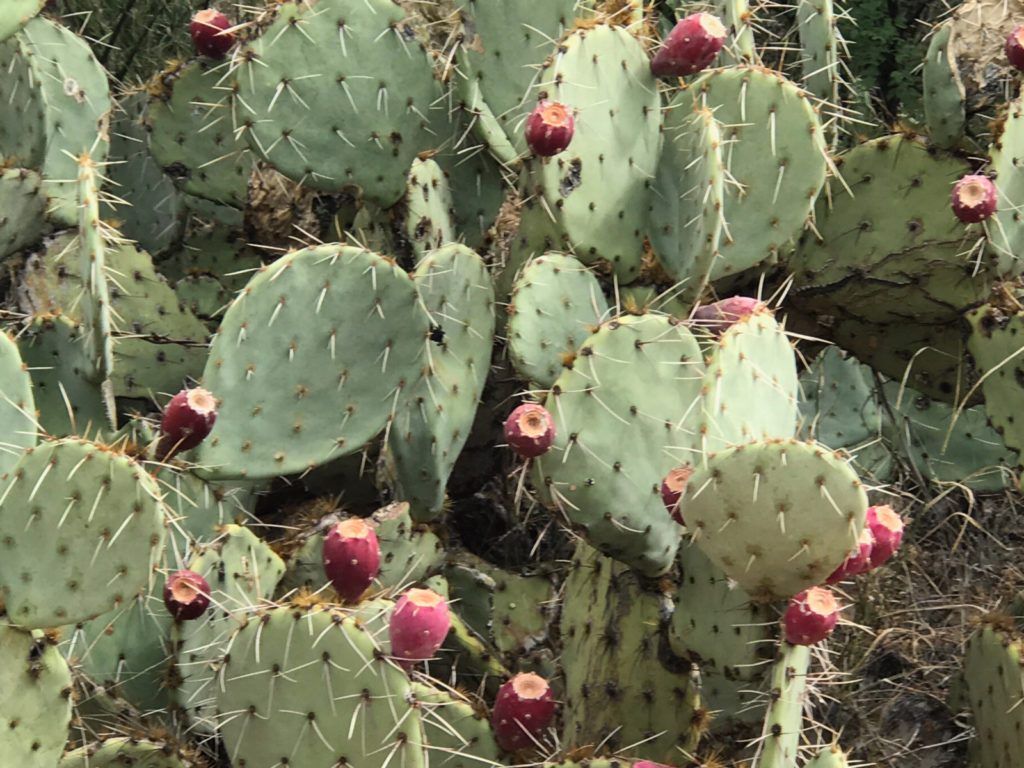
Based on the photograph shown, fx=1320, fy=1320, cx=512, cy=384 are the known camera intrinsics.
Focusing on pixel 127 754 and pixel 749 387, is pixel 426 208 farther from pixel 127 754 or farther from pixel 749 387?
pixel 127 754

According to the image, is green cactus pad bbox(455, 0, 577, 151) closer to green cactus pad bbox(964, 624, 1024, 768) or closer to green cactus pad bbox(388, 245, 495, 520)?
green cactus pad bbox(388, 245, 495, 520)

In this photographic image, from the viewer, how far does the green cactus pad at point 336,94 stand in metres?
2.47

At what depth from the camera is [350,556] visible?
1587mm

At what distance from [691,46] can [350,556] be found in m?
1.17

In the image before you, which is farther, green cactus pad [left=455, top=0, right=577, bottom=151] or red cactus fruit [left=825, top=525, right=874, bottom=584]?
green cactus pad [left=455, top=0, right=577, bottom=151]

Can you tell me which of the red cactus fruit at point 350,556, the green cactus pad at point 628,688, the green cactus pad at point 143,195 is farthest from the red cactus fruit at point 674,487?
the green cactus pad at point 143,195

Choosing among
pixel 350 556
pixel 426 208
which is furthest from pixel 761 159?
pixel 350 556

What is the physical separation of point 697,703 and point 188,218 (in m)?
1.80

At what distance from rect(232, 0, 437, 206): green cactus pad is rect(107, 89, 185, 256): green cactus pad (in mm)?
619

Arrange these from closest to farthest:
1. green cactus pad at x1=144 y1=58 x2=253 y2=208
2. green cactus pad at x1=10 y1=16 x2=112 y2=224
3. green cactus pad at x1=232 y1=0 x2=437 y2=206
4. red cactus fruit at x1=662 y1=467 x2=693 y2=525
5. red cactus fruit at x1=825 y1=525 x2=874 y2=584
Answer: red cactus fruit at x1=825 y1=525 x2=874 y2=584 < red cactus fruit at x1=662 y1=467 x2=693 y2=525 < green cactus pad at x1=232 y1=0 x2=437 y2=206 < green cactus pad at x1=10 y1=16 x2=112 y2=224 < green cactus pad at x1=144 y1=58 x2=253 y2=208

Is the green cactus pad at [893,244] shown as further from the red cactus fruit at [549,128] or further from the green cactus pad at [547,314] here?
the red cactus fruit at [549,128]

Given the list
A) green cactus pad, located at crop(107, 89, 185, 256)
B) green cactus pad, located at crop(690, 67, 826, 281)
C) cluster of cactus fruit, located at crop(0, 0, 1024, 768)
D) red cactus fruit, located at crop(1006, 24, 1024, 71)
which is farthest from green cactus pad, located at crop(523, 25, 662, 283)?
green cactus pad, located at crop(107, 89, 185, 256)

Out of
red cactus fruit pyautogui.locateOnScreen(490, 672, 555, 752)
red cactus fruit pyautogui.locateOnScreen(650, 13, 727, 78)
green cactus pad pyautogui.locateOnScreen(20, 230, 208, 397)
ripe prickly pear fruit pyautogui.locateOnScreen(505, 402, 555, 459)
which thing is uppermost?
red cactus fruit pyautogui.locateOnScreen(650, 13, 727, 78)

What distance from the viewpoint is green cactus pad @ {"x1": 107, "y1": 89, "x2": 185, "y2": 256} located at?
305 cm
